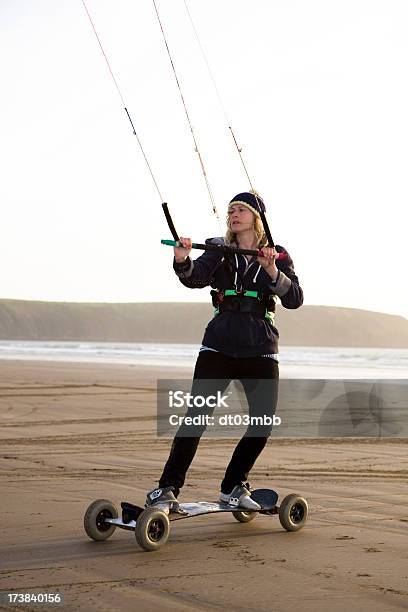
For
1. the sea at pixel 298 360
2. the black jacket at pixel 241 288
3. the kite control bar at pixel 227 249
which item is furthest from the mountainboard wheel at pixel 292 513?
the sea at pixel 298 360

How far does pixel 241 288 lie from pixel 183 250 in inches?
23.4

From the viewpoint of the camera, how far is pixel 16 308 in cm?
16550

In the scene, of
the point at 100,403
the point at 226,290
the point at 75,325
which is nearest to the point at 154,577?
the point at 226,290

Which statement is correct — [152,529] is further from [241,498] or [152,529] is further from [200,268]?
[200,268]

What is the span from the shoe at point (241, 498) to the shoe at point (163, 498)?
1.68 feet

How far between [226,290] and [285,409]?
8850mm

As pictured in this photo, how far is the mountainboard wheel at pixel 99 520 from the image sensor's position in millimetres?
5406

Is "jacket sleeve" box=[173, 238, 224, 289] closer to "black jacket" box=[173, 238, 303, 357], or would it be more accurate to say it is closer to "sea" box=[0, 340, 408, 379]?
"black jacket" box=[173, 238, 303, 357]

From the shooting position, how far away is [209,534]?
5.75 m

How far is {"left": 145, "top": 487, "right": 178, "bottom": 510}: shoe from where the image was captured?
5508mm

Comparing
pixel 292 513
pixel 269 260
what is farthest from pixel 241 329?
pixel 292 513

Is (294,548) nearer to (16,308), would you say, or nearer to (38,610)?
(38,610)

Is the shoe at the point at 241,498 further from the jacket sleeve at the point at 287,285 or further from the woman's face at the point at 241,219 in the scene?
the woman's face at the point at 241,219

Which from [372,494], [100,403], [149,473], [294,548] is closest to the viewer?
[294,548]
